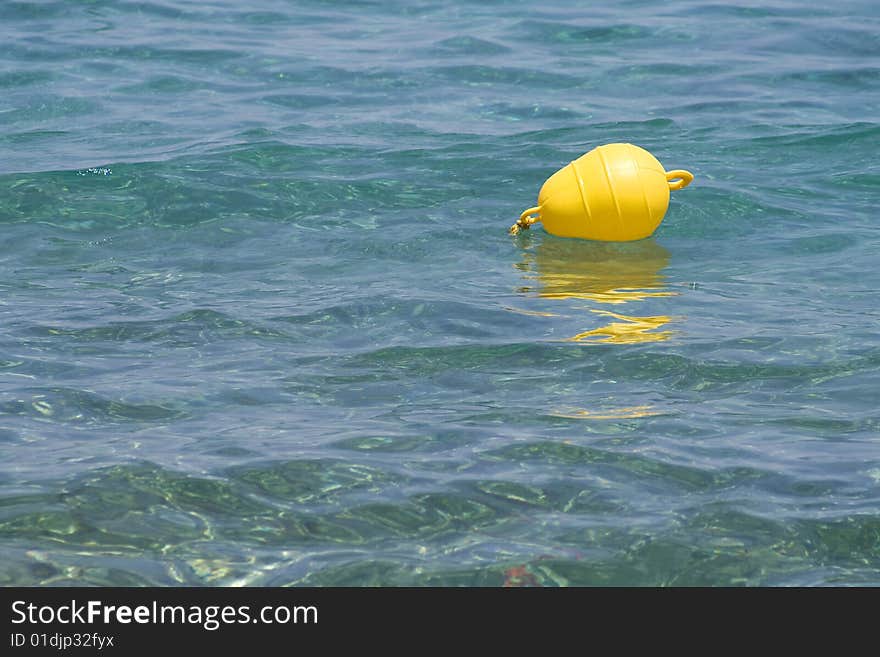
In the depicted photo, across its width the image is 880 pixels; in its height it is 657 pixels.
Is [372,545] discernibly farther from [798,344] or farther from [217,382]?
[798,344]

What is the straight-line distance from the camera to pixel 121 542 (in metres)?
4.36

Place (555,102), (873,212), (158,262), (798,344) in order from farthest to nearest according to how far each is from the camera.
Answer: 1. (555,102)
2. (873,212)
3. (158,262)
4. (798,344)

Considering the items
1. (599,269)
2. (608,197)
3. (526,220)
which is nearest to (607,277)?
(599,269)

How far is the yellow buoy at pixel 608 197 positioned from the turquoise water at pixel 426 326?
153 mm

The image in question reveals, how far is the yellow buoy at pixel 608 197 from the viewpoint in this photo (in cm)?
786

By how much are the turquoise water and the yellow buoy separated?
15 centimetres

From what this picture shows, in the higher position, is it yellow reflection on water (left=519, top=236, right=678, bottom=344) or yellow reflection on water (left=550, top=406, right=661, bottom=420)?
yellow reflection on water (left=519, top=236, right=678, bottom=344)

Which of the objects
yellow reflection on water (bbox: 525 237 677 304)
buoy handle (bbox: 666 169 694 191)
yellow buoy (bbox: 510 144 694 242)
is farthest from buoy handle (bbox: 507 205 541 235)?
buoy handle (bbox: 666 169 694 191)

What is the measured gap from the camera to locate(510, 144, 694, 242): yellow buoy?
7855 mm

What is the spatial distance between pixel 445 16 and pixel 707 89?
443 centimetres

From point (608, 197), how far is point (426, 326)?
6.09ft

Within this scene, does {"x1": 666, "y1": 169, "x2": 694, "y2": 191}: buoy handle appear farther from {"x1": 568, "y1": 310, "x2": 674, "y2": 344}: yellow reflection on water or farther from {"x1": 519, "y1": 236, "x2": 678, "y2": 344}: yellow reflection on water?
{"x1": 568, "y1": 310, "x2": 674, "y2": 344}: yellow reflection on water

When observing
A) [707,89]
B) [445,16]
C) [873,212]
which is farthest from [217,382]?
[445,16]
